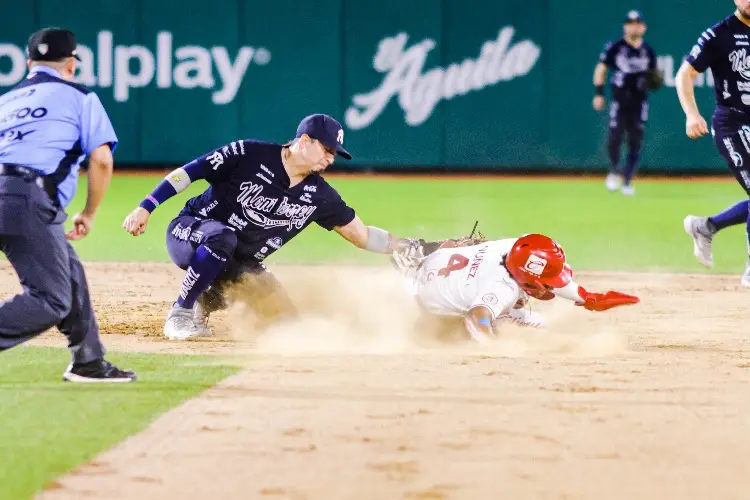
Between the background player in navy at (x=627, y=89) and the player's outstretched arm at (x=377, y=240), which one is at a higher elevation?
the player's outstretched arm at (x=377, y=240)

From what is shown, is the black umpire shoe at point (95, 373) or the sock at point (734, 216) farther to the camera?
the sock at point (734, 216)

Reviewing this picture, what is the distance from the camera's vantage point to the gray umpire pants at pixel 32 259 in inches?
233

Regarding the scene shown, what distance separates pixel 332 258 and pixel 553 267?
4962 mm

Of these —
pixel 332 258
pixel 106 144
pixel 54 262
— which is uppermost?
pixel 106 144

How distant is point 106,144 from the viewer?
19.8 ft

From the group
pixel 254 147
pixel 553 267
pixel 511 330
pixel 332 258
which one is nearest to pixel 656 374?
pixel 553 267

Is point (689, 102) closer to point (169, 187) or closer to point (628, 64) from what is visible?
point (169, 187)

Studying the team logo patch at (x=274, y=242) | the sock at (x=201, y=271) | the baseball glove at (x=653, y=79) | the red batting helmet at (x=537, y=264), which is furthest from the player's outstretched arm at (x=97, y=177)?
the baseball glove at (x=653, y=79)

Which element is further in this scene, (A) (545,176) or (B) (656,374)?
(A) (545,176)

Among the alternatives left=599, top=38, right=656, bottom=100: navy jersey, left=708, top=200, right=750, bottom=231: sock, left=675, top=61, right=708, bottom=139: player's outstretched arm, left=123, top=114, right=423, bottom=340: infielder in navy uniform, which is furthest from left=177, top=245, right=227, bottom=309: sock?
left=599, top=38, right=656, bottom=100: navy jersey

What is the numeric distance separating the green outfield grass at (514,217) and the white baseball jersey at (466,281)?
3873 mm

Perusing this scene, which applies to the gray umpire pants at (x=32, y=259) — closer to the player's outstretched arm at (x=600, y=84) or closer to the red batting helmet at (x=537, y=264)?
the red batting helmet at (x=537, y=264)

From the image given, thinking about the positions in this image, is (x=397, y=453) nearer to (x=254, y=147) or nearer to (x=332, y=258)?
(x=254, y=147)

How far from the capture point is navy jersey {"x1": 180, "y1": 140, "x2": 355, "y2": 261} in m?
7.94
